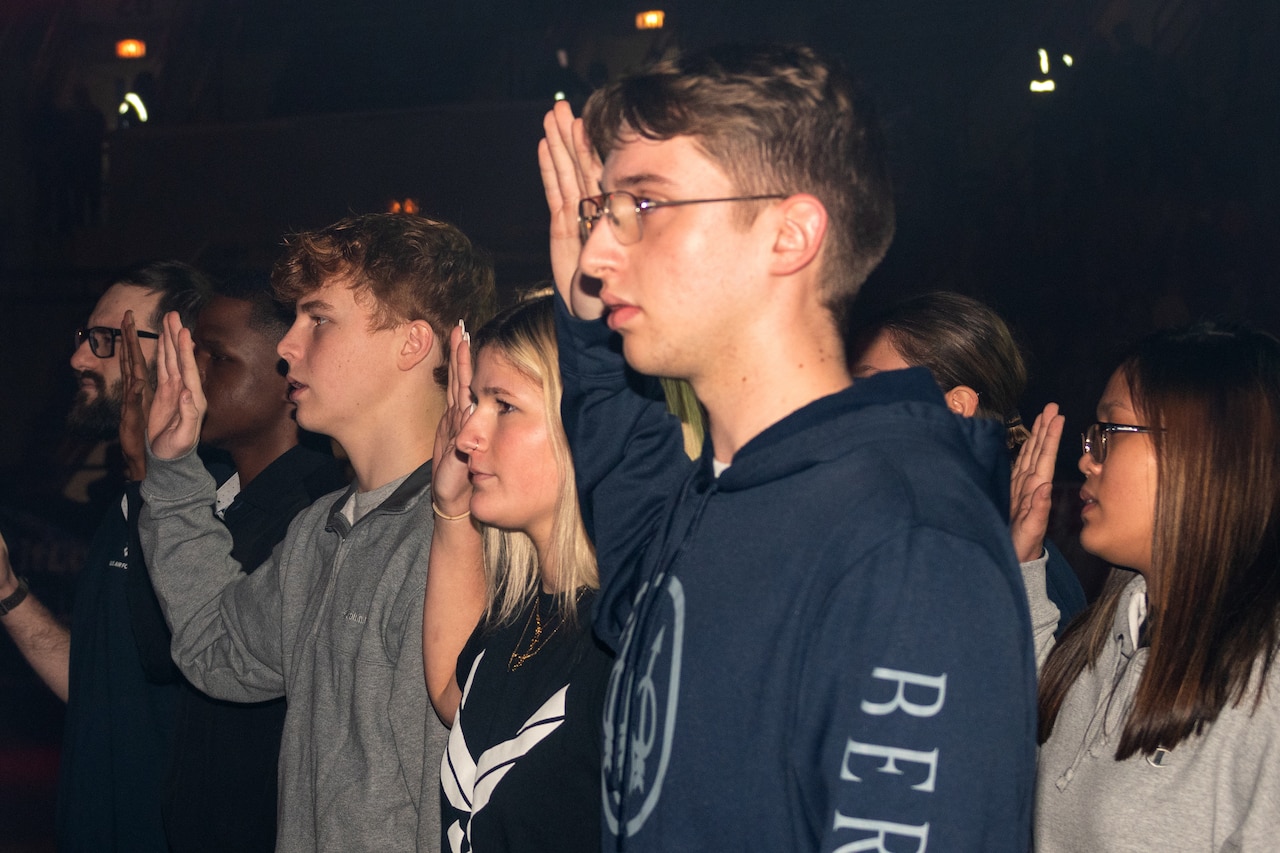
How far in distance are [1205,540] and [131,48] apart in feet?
40.7

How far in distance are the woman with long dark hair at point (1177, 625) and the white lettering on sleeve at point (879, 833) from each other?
77 centimetres

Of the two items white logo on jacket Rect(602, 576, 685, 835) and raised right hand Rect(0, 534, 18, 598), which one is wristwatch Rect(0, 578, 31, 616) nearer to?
raised right hand Rect(0, 534, 18, 598)

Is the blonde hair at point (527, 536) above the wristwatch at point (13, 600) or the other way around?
above

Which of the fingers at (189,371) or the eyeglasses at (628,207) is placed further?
the fingers at (189,371)

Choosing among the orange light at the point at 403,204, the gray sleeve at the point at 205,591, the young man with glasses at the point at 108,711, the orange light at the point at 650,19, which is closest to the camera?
the gray sleeve at the point at 205,591

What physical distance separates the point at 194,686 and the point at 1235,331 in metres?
2.08

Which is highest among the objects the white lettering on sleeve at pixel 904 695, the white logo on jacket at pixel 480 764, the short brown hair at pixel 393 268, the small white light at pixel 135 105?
the small white light at pixel 135 105

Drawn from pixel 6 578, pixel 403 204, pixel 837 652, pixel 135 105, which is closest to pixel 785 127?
pixel 837 652

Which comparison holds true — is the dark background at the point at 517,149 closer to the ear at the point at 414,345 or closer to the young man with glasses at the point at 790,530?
the ear at the point at 414,345

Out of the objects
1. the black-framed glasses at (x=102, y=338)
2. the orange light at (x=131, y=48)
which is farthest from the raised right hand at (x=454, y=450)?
the orange light at (x=131, y=48)

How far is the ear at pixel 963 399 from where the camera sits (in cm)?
242

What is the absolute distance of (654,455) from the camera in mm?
1584

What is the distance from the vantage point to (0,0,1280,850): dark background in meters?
8.15

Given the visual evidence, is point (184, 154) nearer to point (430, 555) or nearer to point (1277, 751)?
point (430, 555)
